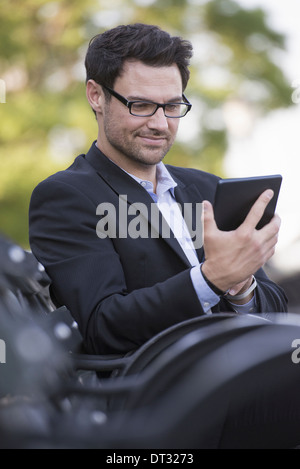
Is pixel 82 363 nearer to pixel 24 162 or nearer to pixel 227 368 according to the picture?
pixel 227 368

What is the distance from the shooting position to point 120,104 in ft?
6.34

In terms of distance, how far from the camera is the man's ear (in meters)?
2.04

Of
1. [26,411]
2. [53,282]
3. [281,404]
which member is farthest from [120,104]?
[26,411]

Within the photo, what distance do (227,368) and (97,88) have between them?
3.99ft

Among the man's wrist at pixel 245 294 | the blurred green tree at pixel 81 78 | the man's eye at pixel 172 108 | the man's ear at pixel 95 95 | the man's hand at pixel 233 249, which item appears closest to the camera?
the man's hand at pixel 233 249

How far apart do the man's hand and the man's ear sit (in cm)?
70

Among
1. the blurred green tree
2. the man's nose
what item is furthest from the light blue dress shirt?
the blurred green tree

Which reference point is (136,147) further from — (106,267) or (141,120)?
(106,267)

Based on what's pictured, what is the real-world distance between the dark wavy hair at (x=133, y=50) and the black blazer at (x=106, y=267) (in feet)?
0.81

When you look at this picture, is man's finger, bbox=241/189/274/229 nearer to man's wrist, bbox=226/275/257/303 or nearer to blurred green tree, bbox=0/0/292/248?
man's wrist, bbox=226/275/257/303

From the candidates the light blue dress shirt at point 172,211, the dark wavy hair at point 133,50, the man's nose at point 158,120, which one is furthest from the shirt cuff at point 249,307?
the dark wavy hair at point 133,50

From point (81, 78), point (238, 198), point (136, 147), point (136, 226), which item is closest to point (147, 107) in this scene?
point (136, 147)

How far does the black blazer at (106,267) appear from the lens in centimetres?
157

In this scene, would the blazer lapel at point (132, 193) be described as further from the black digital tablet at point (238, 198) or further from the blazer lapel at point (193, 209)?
the black digital tablet at point (238, 198)
